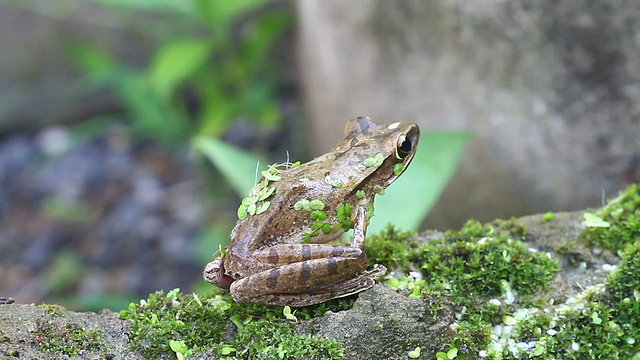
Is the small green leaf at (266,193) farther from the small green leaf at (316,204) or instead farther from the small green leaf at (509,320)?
the small green leaf at (509,320)

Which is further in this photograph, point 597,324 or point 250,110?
point 250,110

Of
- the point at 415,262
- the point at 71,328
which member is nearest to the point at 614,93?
the point at 415,262

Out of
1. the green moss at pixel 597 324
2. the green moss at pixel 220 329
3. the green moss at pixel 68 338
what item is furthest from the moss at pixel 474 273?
the green moss at pixel 68 338

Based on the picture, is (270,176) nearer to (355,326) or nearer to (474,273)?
(355,326)

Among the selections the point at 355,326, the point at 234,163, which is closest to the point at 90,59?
the point at 234,163

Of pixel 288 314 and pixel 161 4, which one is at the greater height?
pixel 161 4

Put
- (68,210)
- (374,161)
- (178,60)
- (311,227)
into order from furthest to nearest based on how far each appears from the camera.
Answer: (68,210) < (178,60) < (374,161) < (311,227)

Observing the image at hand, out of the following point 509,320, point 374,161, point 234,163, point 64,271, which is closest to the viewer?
point 509,320

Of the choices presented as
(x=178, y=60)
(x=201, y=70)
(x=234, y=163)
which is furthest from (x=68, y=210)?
(x=234, y=163)

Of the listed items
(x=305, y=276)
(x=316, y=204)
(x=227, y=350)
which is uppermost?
(x=316, y=204)
